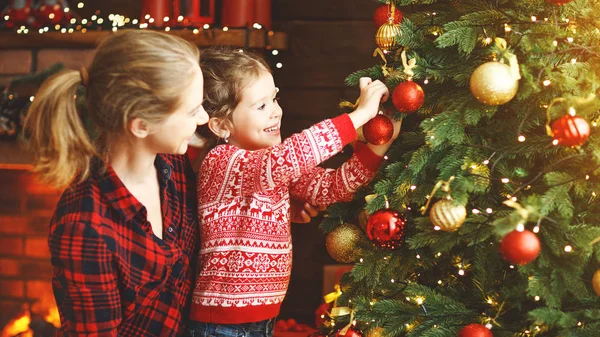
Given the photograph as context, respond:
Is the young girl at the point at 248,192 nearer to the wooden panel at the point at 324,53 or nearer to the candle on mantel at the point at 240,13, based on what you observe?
the candle on mantel at the point at 240,13

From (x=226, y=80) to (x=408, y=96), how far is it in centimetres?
49

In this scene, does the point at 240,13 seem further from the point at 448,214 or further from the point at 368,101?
the point at 448,214

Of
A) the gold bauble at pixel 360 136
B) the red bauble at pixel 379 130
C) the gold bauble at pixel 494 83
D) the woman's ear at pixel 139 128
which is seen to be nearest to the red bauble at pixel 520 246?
the gold bauble at pixel 494 83

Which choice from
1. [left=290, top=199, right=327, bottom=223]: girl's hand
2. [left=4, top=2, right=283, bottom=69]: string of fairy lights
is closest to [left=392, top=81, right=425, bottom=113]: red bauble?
[left=290, top=199, right=327, bottom=223]: girl's hand

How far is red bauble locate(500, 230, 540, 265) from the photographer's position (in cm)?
110

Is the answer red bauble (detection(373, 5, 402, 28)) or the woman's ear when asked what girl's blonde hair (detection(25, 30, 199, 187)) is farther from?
red bauble (detection(373, 5, 402, 28))

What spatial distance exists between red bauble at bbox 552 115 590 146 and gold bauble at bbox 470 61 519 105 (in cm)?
11

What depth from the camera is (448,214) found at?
122cm

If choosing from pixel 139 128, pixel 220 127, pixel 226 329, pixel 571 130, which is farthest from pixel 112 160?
pixel 571 130

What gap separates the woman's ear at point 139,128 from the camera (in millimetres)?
1366

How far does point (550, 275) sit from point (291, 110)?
1427 mm

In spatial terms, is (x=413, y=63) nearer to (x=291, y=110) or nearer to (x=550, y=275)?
(x=550, y=275)

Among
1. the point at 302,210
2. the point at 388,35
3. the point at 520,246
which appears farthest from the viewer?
the point at 302,210

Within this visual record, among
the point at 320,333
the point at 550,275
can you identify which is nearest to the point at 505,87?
the point at 550,275
